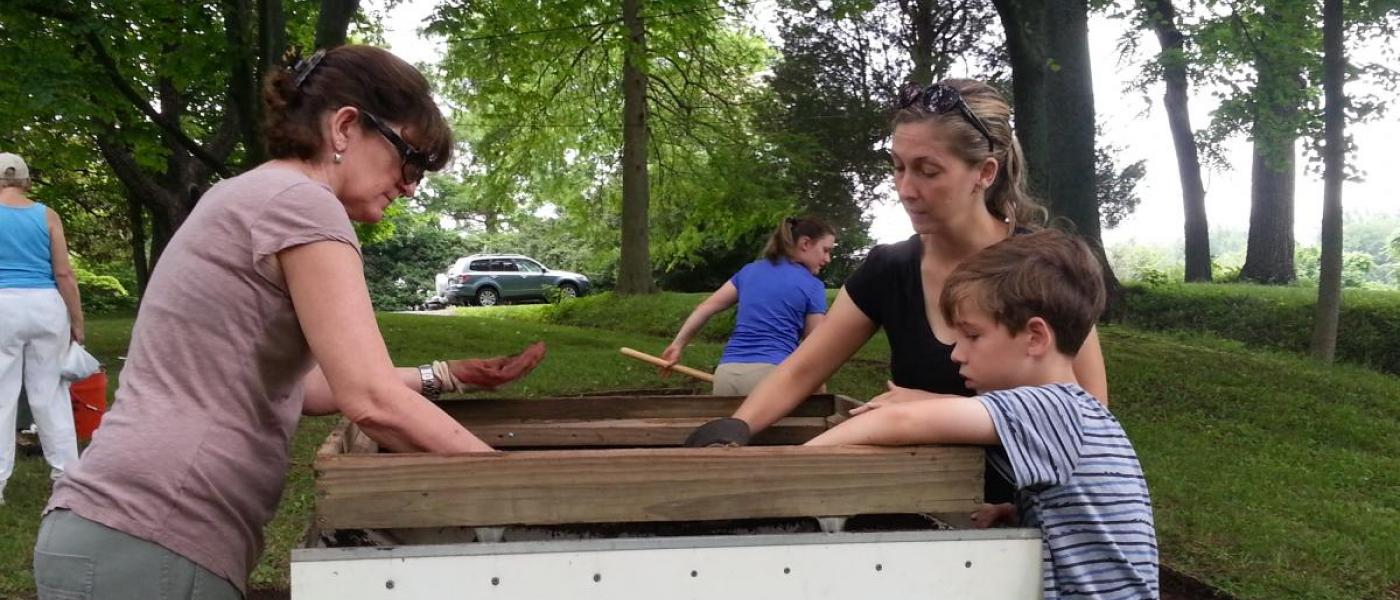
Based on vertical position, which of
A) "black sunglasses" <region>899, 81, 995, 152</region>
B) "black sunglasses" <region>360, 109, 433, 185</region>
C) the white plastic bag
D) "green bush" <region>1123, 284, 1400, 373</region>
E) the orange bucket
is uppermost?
"black sunglasses" <region>899, 81, 995, 152</region>

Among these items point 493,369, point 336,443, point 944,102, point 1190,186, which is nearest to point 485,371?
point 493,369

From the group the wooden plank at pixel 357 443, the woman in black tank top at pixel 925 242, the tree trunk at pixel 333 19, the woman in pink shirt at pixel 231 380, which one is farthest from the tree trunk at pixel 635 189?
the woman in pink shirt at pixel 231 380

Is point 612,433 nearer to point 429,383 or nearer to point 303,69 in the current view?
point 429,383

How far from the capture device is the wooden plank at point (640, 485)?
1567 mm

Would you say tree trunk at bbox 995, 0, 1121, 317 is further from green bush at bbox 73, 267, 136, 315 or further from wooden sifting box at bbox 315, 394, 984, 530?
green bush at bbox 73, 267, 136, 315

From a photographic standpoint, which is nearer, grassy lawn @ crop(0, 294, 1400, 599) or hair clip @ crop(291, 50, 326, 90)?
hair clip @ crop(291, 50, 326, 90)

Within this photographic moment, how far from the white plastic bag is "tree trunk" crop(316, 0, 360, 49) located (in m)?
3.68

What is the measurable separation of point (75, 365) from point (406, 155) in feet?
15.2

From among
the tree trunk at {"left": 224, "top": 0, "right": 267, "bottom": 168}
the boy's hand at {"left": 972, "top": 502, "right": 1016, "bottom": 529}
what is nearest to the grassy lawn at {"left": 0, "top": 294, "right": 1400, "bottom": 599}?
the tree trunk at {"left": 224, "top": 0, "right": 267, "bottom": 168}

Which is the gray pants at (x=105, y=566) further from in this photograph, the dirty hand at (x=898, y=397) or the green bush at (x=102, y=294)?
the green bush at (x=102, y=294)

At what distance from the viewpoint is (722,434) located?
7.33 feet

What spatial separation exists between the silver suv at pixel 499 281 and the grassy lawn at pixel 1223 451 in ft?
59.6

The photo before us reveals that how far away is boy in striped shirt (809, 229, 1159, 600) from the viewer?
172 cm

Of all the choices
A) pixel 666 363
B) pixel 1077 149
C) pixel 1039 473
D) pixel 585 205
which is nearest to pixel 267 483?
pixel 1039 473
